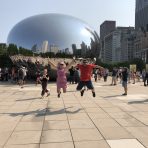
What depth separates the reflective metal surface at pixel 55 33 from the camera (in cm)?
3766

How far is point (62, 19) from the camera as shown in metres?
41.5

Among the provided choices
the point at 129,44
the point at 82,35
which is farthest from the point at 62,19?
the point at 129,44

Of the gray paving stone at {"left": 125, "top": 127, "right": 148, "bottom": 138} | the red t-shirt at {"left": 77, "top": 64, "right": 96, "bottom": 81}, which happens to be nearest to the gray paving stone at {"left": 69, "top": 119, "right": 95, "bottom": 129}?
the gray paving stone at {"left": 125, "top": 127, "right": 148, "bottom": 138}

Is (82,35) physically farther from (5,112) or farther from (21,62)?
(5,112)

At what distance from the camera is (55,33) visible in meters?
38.2

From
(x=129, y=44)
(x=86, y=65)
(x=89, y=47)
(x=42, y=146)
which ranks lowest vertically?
(x=42, y=146)

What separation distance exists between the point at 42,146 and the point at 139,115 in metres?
4.43

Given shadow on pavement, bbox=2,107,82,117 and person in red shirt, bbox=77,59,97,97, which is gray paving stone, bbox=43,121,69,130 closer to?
shadow on pavement, bbox=2,107,82,117

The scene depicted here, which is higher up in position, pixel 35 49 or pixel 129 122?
pixel 35 49

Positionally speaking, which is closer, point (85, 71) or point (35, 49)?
point (85, 71)

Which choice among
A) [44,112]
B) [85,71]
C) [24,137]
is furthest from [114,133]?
[85,71]

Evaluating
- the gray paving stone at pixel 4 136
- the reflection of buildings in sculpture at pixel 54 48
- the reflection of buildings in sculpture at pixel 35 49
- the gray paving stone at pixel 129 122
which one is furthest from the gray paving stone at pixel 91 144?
the reflection of buildings in sculpture at pixel 35 49

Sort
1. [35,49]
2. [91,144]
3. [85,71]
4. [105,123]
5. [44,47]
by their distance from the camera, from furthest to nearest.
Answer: [35,49]
[44,47]
[85,71]
[105,123]
[91,144]

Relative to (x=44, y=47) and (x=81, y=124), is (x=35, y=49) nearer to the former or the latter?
(x=44, y=47)
